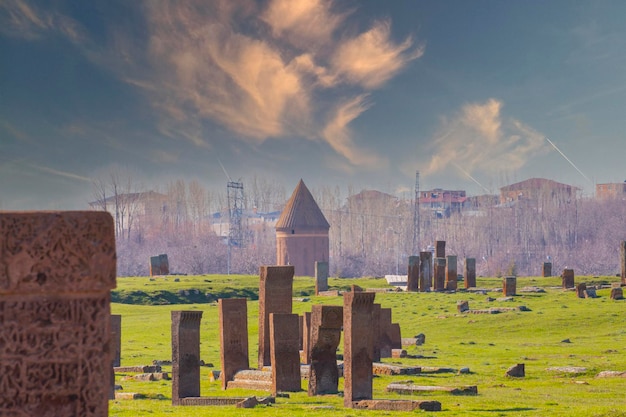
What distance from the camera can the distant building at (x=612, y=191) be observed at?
504ft

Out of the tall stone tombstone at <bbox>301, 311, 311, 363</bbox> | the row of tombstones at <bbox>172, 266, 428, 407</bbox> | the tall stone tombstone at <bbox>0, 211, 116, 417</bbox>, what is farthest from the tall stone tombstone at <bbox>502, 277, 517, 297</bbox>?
the tall stone tombstone at <bbox>0, 211, 116, 417</bbox>

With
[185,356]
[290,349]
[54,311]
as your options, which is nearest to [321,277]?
[290,349]

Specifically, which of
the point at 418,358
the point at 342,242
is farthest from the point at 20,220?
the point at 342,242

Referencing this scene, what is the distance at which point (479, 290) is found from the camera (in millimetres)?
54312

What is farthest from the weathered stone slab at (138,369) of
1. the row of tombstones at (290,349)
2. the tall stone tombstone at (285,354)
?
the tall stone tombstone at (285,354)

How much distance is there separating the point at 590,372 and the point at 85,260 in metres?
21.9

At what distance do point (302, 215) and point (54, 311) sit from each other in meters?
103

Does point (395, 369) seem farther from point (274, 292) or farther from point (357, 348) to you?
point (357, 348)

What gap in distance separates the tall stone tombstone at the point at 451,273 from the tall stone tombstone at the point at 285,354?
31.1m

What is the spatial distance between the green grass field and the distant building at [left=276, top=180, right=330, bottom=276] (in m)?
43.4

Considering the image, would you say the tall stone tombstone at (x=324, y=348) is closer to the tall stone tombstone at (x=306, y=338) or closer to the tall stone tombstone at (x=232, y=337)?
the tall stone tombstone at (x=232, y=337)

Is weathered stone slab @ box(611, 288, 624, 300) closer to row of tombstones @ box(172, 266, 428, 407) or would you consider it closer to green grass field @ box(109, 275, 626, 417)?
green grass field @ box(109, 275, 626, 417)

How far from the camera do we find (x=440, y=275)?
5528 centimetres

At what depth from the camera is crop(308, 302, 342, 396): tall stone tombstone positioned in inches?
909
